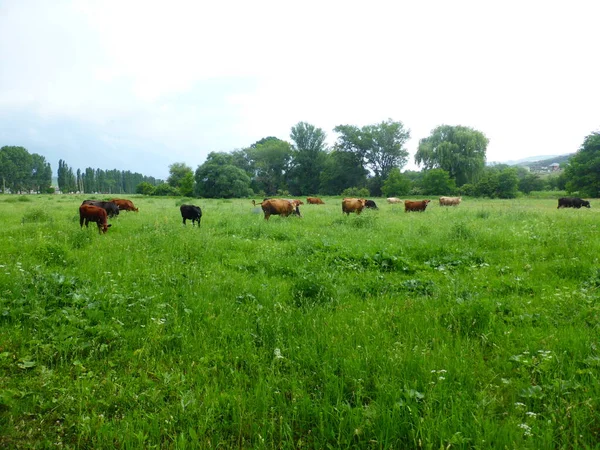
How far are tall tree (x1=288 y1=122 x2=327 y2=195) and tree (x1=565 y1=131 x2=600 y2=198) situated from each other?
140ft

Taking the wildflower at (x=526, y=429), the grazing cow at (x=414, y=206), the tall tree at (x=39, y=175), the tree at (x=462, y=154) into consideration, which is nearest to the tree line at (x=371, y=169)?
the tree at (x=462, y=154)

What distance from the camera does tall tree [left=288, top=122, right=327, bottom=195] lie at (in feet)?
234

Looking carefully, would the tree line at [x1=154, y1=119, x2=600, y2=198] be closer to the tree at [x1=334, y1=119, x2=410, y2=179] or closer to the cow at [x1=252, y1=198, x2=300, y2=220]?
the tree at [x1=334, y1=119, x2=410, y2=179]

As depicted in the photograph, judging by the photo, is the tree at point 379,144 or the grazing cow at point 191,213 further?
the tree at point 379,144

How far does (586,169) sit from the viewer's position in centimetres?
4369

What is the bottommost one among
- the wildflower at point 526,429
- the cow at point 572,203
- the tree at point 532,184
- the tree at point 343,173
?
the wildflower at point 526,429

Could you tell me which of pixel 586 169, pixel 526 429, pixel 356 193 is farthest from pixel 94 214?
pixel 586 169

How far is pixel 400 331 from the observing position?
12.2 ft

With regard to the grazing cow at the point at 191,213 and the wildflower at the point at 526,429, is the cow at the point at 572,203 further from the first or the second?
the wildflower at the point at 526,429

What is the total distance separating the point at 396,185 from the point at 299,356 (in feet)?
179

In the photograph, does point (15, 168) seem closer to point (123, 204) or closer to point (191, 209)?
point (123, 204)

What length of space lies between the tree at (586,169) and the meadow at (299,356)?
50.0 m

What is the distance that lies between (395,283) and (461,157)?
54.0 metres

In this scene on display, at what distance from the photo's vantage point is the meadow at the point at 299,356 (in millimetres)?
2340
